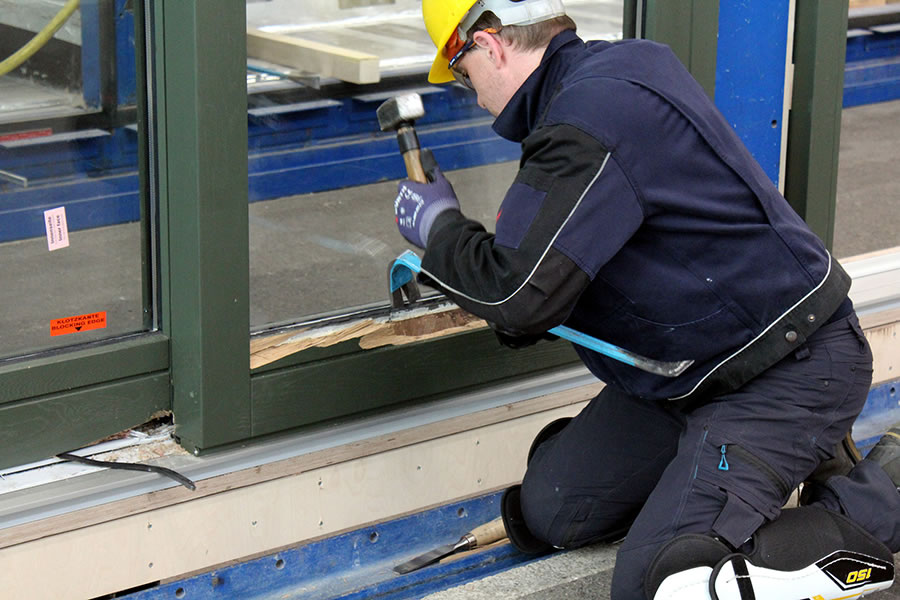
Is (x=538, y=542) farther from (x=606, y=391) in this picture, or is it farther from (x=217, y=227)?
(x=217, y=227)

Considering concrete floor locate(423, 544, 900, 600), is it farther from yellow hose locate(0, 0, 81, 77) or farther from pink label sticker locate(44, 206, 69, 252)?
yellow hose locate(0, 0, 81, 77)

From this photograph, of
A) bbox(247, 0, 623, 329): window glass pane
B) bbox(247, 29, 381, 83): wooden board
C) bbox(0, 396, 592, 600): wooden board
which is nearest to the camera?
bbox(0, 396, 592, 600): wooden board

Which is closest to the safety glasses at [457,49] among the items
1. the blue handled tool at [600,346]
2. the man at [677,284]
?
the man at [677,284]

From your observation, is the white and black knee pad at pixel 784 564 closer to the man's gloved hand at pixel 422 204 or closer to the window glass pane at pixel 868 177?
the man's gloved hand at pixel 422 204

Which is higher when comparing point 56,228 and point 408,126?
point 408,126

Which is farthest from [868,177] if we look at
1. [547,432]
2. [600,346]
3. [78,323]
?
[78,323]

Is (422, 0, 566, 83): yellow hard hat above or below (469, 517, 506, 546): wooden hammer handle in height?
above

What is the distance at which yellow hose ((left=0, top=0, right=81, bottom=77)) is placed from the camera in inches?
93.3

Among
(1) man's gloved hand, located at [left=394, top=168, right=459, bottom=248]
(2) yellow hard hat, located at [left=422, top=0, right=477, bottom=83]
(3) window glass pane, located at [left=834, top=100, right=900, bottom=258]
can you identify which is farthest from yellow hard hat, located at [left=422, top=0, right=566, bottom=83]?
(3) window glass pane, located at [left=834, top=100, right=900, bottom=258]

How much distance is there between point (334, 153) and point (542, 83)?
102 centimetres

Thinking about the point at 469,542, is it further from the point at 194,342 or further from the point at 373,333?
the point at 194,342

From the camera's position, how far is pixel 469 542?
2998 mm

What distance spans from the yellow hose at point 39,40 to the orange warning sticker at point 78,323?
57 cm

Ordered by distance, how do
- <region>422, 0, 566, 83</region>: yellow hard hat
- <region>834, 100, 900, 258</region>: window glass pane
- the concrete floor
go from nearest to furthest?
<region>422, 0, 566, 83</region>: yellow hard hat
the concrete floor
<region>834, 100, 900, 258</region>: window glass pane
